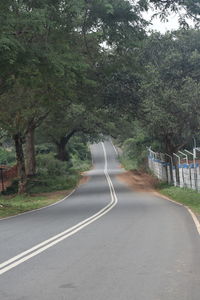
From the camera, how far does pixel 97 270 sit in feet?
→ 27.5

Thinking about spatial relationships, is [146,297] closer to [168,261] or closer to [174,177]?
[168,261]

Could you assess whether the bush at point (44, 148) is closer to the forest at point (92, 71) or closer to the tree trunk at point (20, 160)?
the forest at point (92, 71)

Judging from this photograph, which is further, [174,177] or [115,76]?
[174,177]

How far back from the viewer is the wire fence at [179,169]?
30.9 m

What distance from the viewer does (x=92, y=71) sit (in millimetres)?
30453

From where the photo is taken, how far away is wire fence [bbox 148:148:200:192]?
3086 centimetres

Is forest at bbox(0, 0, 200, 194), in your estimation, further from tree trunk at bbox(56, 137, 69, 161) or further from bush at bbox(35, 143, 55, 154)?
bush at bbox(35, 143, 55, 154)

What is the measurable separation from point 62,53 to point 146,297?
52.6 feet

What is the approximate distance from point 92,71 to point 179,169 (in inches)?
403

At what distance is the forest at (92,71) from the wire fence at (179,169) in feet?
5.11

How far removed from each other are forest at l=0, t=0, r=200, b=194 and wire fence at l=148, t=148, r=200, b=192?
1558 mm

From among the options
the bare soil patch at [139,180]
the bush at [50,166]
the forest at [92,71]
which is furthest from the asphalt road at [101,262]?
the bush at [50,166]

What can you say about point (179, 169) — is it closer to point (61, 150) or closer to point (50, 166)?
point (50, 166)

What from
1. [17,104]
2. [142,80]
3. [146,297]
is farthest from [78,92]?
[146,297]
